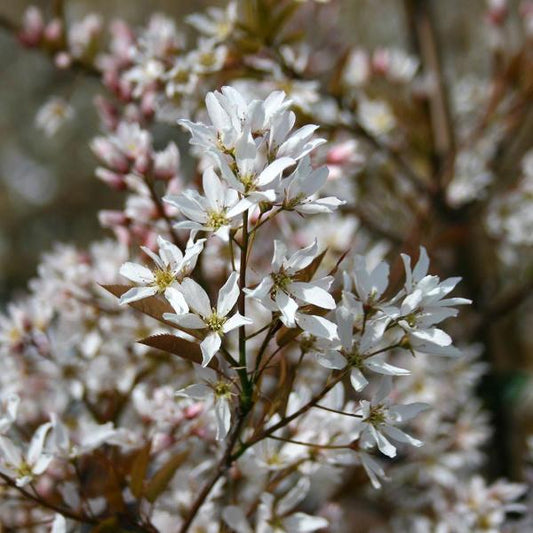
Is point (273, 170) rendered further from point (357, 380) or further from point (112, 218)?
point (112, 218)

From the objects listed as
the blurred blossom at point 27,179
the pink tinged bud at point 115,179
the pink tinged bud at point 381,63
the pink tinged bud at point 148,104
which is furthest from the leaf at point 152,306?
the blurred blossom at point 27,179

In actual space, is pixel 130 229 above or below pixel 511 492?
above

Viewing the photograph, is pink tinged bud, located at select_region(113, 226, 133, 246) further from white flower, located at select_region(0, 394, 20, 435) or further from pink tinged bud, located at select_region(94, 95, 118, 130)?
white flower, located at select_region(0, 394, 20, 435)

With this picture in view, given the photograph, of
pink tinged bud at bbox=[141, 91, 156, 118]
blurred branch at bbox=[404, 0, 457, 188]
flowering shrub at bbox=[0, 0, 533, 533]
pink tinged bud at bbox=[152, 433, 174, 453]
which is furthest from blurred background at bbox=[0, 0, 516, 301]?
pink tinged bud at bbox=[152, 433, 174, 453]

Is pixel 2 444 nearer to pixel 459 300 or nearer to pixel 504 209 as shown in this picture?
pixel 459 300

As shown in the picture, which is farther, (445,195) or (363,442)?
(445,195)

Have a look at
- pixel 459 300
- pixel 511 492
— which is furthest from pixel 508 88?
pixel 459 300

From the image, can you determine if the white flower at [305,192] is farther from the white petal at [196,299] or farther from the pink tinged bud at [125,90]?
the pink tinged bud at [125,90]
